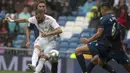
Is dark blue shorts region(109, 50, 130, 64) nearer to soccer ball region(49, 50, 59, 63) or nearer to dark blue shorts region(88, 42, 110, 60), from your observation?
dark blue shorts region(88, 42, 110, 60)

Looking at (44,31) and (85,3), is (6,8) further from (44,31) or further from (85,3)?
(44,31)

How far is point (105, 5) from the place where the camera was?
40.9 ft

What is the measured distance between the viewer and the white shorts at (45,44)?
42.0 feet

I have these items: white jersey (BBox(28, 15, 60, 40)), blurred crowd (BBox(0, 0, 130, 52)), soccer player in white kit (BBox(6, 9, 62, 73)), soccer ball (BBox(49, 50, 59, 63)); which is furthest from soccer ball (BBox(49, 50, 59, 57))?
blurred crowd (BBox(0, 0, 130, 52))

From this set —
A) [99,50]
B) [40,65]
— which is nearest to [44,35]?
[40,65]

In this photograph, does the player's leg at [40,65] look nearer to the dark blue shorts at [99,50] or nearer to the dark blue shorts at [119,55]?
the dark blue shorts at [99,50]

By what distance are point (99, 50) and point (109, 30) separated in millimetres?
587

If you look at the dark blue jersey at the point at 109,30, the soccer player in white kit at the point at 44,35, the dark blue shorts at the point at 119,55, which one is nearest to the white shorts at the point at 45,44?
the soccer player in white kit at the point at 44,35

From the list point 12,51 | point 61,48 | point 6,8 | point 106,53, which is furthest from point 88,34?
point 106,53

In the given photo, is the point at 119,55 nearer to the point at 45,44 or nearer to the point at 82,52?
the point at 82,52

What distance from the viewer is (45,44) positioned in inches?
505

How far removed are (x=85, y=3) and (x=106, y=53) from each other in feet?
25.7

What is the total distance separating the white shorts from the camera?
1279cm

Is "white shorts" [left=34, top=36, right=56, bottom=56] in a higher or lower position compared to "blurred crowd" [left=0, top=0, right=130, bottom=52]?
higher
